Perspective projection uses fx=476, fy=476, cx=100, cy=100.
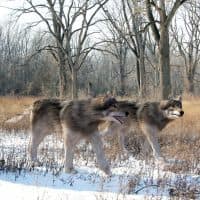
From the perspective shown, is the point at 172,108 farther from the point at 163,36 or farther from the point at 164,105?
the point at 163,36

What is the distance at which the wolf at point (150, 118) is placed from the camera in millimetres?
12047

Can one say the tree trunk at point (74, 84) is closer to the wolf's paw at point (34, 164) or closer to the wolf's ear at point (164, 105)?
the wolf's ear at point (164, 105)

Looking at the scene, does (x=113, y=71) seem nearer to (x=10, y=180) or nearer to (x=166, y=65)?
(x=166, y=65)

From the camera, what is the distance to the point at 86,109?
31.0 feet

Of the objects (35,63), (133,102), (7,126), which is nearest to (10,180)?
(133,102)

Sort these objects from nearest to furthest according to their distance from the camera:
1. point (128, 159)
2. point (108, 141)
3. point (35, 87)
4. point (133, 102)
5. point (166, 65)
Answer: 1. point (128, 159)
2. point (133, 102)
3. point (108, 141)
4. point (166, 65)
5. point (35, 87)

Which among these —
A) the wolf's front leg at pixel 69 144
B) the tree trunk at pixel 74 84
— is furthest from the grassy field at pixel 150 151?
the tree trunk at pixel 74 84

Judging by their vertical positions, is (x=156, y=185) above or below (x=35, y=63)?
below

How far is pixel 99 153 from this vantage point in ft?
30.9

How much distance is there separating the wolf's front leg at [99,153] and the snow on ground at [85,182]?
5.8 inches

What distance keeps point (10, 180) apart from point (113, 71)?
7757cm

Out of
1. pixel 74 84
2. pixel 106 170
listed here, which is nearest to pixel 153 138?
pixel 106 170

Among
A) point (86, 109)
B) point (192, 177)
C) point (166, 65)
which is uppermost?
point (166, 65)

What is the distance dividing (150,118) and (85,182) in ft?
15.4
